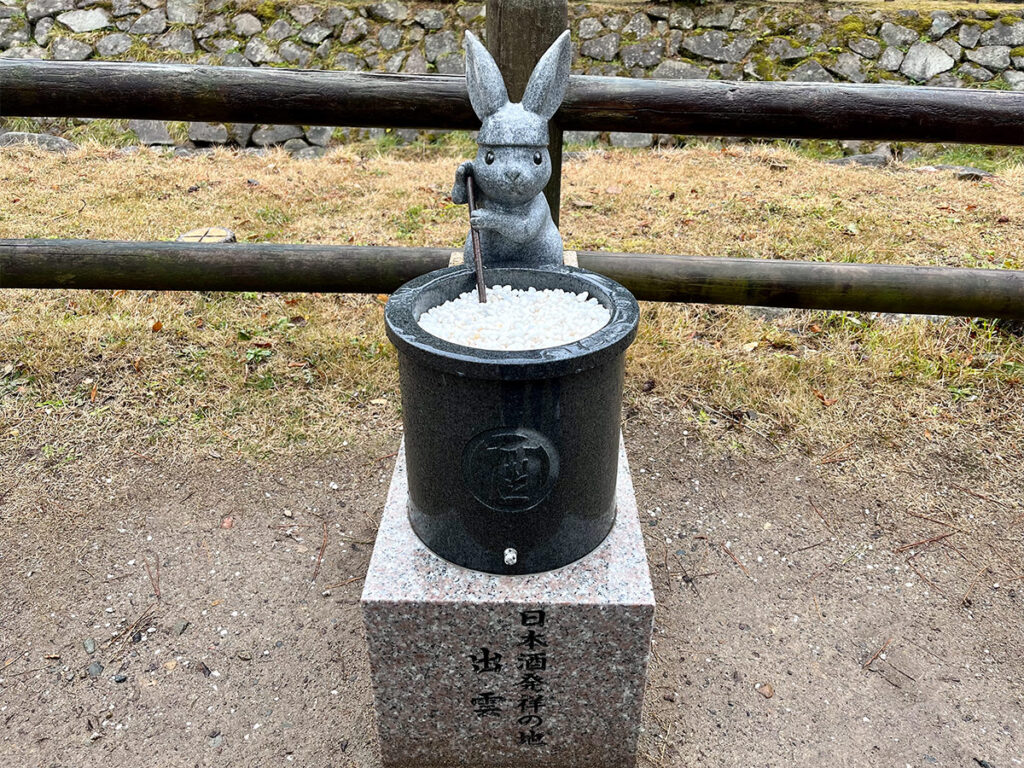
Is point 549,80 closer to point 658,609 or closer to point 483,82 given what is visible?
point 483,82

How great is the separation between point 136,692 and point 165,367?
1894 mm

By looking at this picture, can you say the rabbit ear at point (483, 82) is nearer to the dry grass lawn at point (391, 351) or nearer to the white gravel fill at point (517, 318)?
the white gravel fill at point (517, 318)

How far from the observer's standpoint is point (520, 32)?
8.34ft

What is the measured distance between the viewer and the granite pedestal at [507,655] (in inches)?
69.5

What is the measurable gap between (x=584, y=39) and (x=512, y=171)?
20.1 ft

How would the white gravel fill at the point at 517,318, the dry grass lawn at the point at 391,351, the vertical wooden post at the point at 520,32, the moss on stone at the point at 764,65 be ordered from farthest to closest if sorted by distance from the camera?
the moss on stone at the point at 764,65 < the dry grass lawn at the point at 391,351 < the vertical wooden post at the point at 520,32 < the white gravel fill at the point at 517,318

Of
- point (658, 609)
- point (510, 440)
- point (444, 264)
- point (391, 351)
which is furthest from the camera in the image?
point (391, 351)

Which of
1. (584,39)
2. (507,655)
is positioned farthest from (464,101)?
(584,39)

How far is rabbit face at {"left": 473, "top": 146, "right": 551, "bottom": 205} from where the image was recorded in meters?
1.95

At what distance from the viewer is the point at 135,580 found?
257 centimetres

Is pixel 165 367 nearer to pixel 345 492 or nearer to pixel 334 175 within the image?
pixel 345 492

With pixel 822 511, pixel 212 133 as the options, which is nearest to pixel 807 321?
pixel 822 511

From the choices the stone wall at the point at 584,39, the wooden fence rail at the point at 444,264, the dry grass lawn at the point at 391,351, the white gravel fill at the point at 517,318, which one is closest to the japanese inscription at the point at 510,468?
the white gravel fill at the point at 517,318

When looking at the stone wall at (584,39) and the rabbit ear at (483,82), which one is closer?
the rabbit ear at (483,82)
